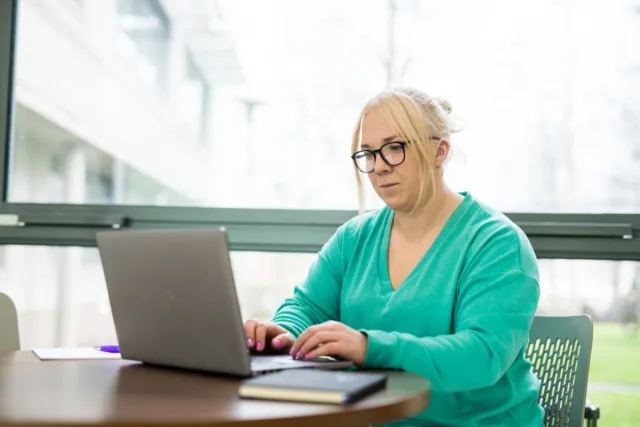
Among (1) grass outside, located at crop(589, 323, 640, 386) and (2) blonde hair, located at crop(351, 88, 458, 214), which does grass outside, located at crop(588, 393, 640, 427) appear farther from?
(2) blonde hair, located at crop(351, 88, 458, 214)

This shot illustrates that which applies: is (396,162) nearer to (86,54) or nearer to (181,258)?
(181,258)

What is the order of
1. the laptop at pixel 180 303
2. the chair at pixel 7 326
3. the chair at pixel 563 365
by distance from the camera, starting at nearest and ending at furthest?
1. the laptop at pixel 180 303
2. the chair at pixel 563 365
3. the chair at pixel 7 326

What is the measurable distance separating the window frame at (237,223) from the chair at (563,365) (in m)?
0.53

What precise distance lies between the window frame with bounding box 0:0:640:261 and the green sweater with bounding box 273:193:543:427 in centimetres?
61

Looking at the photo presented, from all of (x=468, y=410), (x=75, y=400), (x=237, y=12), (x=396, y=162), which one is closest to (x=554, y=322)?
(x=468, y=410)

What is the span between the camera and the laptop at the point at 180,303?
118cm

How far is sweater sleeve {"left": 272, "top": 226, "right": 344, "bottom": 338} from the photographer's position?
1.87 metres

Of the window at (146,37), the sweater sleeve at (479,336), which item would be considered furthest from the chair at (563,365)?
the window at (146,37)

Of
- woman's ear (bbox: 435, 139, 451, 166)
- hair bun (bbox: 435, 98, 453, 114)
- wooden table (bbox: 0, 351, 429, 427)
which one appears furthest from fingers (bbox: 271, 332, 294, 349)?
hair bun (bbox: 435, 98, 453, 114)

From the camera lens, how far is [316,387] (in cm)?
105

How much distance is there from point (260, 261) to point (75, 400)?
1.55 metres

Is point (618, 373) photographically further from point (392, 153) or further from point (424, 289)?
point (392, 153)

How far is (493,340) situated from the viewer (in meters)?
1.42

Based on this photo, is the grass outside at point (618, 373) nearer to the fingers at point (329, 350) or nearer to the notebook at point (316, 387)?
the fingers at point (329, 350)
